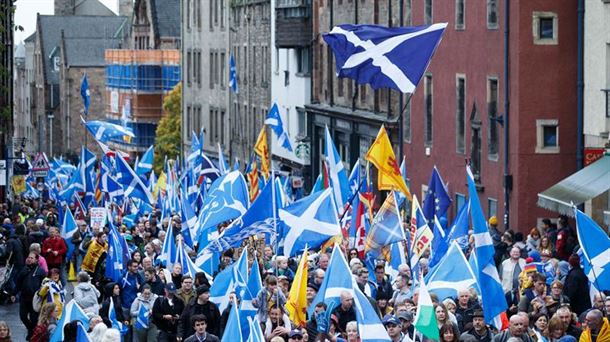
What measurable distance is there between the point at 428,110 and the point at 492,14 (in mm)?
6389

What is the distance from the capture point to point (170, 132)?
87.0 meters

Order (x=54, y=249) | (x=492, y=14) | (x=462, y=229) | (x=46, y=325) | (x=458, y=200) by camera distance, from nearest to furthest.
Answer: (x=46, y=325)
(x=462, y=229)
(x=54, y=249)
(x=492, y=14)
(x=458, y=200)

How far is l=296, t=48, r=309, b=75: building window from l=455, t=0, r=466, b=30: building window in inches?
703

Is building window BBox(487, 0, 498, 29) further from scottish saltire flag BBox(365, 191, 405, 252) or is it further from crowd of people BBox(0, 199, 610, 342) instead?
scottish saltire flag BBox(365, 191, 405, 252)

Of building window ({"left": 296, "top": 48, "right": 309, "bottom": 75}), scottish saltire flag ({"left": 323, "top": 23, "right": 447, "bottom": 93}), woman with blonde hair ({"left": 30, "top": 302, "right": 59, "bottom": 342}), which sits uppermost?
scottish saltire flag ({"left": 323, "top": 23, "right": 447, "bottom": 93})

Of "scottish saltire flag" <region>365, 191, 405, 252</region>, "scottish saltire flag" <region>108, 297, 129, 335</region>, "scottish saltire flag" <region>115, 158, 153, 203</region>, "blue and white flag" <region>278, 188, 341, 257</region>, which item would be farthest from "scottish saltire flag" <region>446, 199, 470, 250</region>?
"scottish saltire flag" <region>115, 158, 153, 203</region>

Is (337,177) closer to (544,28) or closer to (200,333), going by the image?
(544,28)

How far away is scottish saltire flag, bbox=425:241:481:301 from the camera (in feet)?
67.4

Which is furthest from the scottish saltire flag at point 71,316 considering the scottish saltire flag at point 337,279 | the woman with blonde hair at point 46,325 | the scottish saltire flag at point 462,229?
the scottish saltire flag at point 462,229

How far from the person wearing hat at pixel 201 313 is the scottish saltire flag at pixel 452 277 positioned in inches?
101

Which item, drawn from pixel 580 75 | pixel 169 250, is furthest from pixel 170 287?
pixel 580 75

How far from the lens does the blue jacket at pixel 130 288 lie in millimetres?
24969

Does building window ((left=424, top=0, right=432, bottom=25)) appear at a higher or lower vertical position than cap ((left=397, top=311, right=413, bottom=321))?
higher

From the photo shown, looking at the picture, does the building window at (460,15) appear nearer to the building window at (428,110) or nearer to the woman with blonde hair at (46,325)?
the building window at (428,110)
